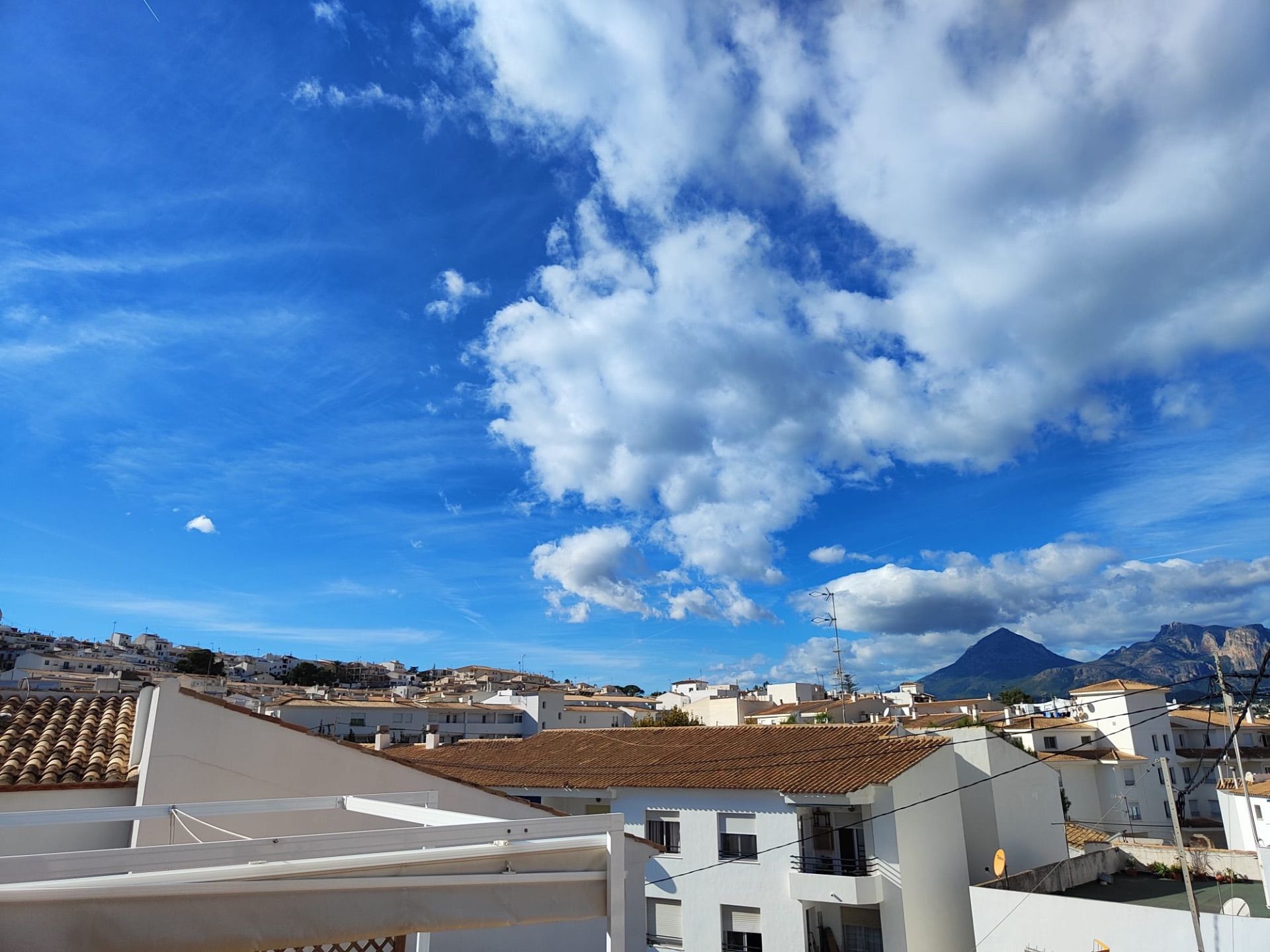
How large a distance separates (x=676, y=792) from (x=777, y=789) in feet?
12.1

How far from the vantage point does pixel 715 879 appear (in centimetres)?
2311

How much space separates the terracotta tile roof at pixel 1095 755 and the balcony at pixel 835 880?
30868mm

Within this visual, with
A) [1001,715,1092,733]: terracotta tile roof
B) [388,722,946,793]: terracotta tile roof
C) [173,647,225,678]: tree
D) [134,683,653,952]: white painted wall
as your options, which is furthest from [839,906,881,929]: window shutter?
[173,647,225,678]: tree

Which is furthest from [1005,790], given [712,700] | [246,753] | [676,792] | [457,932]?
[712,700]

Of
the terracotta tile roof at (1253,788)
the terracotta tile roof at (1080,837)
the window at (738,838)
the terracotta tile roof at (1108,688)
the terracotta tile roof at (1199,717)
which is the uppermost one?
the terracotta tile roof at (1108,688)

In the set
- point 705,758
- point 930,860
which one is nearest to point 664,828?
point 705,758

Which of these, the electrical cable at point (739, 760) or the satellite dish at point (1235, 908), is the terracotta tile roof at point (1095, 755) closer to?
the electrical cable at point (739, 760)

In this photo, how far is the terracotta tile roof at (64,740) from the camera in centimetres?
969

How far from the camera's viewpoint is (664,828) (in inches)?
962

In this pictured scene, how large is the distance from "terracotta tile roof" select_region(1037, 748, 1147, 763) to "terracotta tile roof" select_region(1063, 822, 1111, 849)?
42.3 feet

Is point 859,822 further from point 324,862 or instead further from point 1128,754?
point 1128,754

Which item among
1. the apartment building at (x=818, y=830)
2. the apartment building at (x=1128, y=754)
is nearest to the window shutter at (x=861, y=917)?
the apartment building at (x=818, y=830)

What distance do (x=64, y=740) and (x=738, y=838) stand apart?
17.9m

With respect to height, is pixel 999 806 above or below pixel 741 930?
above
